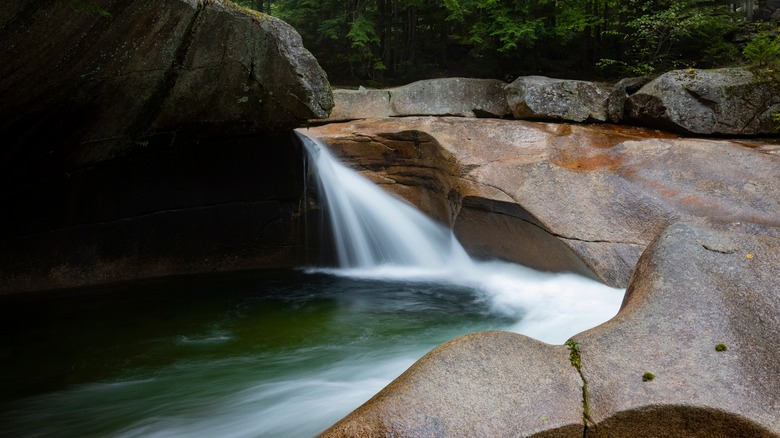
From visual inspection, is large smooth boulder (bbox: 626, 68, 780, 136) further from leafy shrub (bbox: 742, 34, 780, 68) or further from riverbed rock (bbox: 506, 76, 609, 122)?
riverbed rock (bbox: 506, 76, 609, 122)

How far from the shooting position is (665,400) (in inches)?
128

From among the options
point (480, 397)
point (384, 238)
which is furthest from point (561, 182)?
point (480, 397)

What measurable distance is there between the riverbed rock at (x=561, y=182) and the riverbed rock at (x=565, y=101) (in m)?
0.48

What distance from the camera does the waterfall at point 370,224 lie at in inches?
377

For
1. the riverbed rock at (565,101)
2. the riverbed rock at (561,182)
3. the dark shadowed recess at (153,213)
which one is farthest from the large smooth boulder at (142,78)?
the riverbed rock at (565,101)

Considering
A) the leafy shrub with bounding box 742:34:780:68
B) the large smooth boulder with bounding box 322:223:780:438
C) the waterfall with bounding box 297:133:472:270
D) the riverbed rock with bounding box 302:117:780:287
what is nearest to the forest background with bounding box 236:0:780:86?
the leafy shrub with bounding box 742:34:780:68

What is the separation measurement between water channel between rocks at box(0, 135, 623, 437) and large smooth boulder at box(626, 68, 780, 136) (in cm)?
393

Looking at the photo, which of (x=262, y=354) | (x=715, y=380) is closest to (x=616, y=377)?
(x=715, y=380)

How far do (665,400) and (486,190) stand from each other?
16.2ft

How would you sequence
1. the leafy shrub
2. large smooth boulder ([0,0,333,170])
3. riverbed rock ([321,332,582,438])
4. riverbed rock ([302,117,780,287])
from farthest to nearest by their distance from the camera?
1. the leafy shrub
2. riverbed rock ([302,117,780,287])
3. large smooth boulder ([0,0,333,170])
4. riverbed rock ([321,332,582,438])

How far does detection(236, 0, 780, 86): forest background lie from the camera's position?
11.2 m

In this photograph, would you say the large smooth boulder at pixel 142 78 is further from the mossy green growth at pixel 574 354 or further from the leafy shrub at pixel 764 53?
the leafy shrub at pixel 764 53

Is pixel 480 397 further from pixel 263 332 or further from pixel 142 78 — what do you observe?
pixel 142 78

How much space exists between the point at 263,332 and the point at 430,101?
20.8 ft
